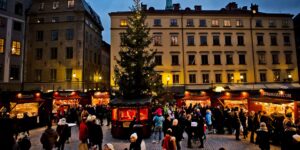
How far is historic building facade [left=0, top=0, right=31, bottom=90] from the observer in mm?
31875

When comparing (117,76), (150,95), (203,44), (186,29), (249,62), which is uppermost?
(186,29)

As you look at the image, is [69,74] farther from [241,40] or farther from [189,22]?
[241,40]

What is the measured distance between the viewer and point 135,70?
63.6 feet

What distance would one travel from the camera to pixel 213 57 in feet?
129

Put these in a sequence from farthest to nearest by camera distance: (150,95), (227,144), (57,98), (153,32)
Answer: (153,32)
(57,98)
(150,95)
(227,144)

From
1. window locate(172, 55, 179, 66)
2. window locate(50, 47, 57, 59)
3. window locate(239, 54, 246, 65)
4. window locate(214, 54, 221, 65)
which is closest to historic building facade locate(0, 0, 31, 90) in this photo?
window locate(50, 47, 57, 59)

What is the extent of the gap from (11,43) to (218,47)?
32514mm

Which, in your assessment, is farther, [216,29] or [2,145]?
[216,29]

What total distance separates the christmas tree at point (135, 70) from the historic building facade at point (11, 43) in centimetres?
2085

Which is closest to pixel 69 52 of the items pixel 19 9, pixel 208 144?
pixel 19 9

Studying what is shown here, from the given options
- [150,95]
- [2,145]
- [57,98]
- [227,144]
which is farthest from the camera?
[57,98]

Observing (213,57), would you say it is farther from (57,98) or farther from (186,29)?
(57,98)

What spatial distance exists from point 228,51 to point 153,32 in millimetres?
13424

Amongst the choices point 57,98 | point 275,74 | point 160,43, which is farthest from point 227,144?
point 275,74
